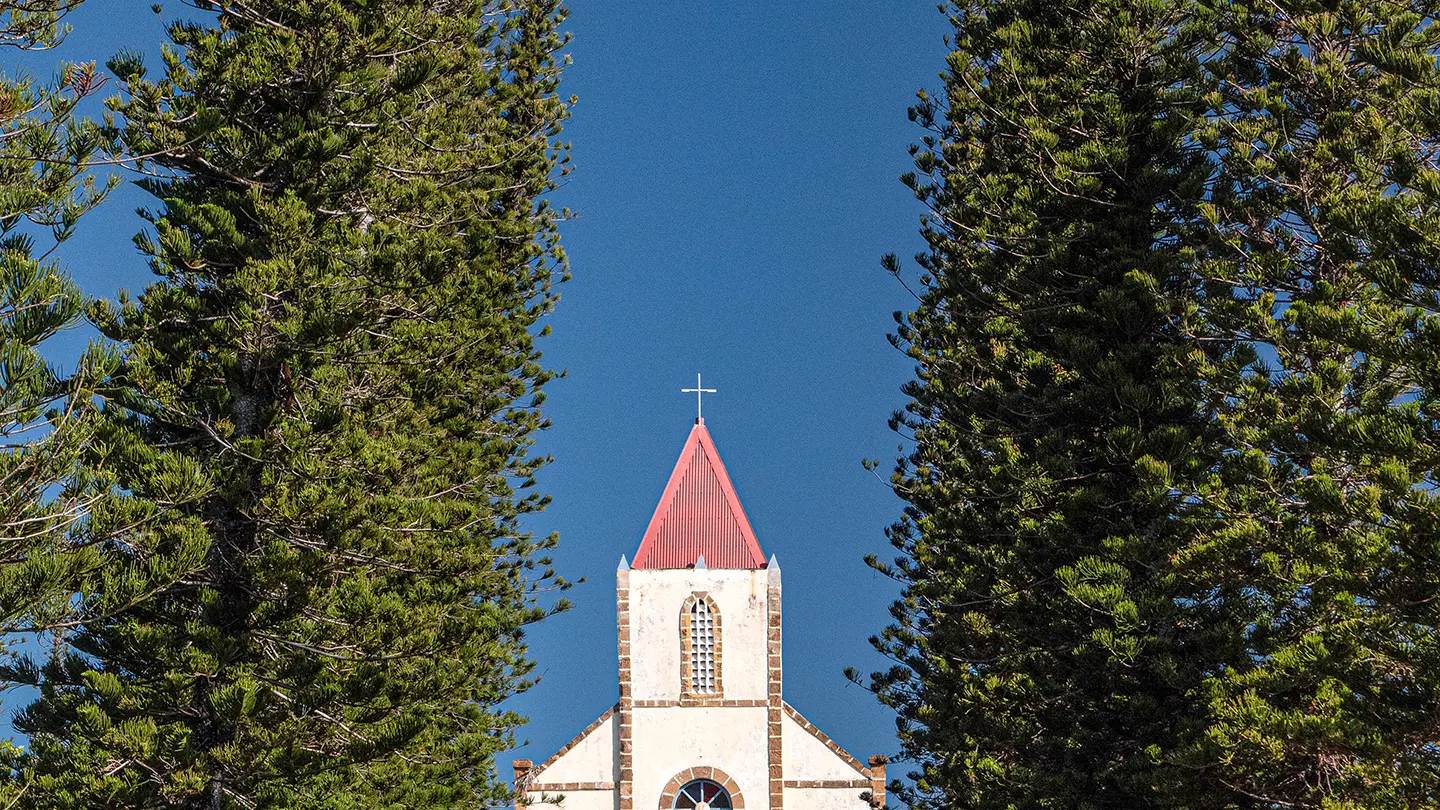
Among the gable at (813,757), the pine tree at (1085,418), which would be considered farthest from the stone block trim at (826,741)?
the pine tree at (1085,418)

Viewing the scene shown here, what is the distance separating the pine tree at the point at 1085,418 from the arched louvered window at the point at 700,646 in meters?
15.0

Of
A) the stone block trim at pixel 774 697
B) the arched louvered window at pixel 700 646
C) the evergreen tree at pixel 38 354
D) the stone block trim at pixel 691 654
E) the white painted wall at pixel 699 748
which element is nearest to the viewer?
the evergreen tree at pixel 38 354

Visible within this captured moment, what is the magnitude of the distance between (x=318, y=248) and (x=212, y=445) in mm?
1547

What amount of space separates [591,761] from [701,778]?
220 centimetres

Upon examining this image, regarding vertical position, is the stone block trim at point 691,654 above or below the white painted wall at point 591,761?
above

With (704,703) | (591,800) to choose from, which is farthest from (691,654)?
(591,800)

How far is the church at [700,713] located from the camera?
29891 mm

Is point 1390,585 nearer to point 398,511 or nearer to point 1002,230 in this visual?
point 1002,230

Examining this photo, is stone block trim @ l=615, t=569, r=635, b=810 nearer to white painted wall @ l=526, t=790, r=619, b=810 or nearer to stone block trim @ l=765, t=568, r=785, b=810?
white painted wall @ l=526, t=790, r=619, b=810

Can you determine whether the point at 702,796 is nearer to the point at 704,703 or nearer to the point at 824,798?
the point at 704,703

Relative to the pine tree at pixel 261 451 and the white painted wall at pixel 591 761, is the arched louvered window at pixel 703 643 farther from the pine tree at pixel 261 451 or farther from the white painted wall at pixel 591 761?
the pine tree at pixel 261 451

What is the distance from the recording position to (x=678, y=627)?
30.4 meters

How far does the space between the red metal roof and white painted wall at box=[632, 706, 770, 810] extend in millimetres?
2948

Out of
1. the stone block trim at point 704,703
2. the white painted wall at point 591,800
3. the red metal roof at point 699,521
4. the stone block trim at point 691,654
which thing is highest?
the red metal roof at point 699,521
